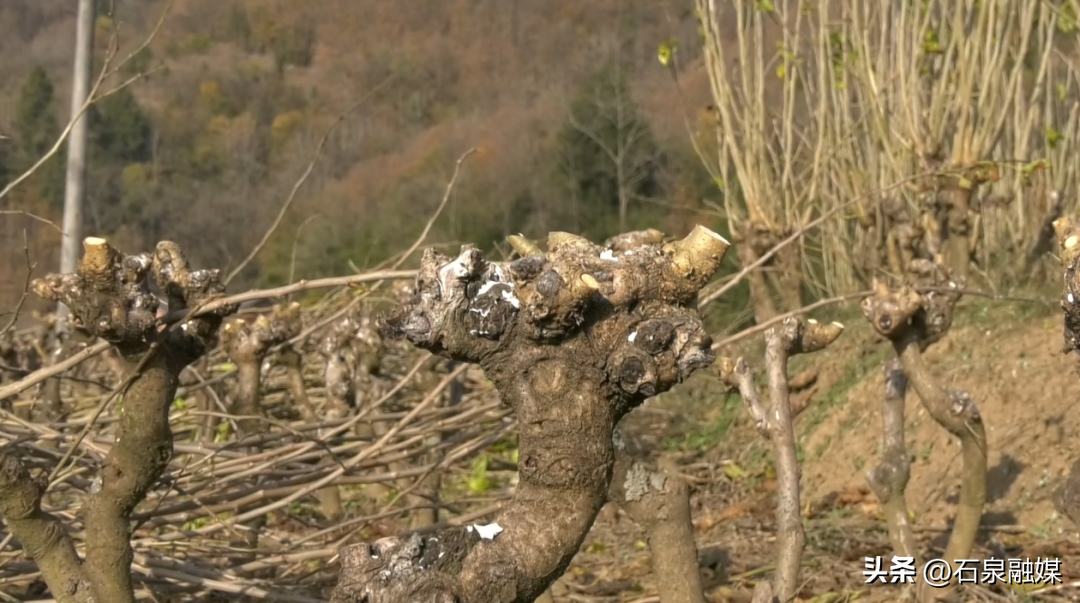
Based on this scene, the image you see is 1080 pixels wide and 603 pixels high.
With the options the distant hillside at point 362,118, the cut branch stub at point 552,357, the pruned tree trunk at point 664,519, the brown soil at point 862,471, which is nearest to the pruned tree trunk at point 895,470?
the brown soil at point 862,471

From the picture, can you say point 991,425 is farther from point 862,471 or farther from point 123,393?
point 123,393

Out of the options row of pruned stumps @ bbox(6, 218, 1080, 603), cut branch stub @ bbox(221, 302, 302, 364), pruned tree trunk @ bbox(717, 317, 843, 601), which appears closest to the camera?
row of pruned stumps @ bbox(6, 218, 1080, 603)

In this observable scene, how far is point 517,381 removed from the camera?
1.40 meters

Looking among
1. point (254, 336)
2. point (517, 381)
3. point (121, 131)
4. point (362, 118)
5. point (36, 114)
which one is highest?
point (517, 381)

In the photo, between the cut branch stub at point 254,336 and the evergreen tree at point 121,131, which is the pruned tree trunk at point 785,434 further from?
the evergreen tree at point 121,131

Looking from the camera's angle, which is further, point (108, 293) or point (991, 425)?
point (991, 425)

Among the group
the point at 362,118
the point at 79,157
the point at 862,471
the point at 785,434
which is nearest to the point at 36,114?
the point at 362,118

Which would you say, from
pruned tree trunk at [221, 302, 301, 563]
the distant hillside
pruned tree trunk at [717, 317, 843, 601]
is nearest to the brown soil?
pruned tree trunk at [717, 317, 843, 601]

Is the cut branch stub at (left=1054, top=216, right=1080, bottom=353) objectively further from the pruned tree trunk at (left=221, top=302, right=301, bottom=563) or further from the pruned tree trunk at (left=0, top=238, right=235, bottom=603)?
the pruned tree trunk at (left=221, top=302, right=301, bottom=563)

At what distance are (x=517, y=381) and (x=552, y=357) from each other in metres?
0.06

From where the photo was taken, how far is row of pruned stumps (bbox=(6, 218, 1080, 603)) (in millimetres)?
1324

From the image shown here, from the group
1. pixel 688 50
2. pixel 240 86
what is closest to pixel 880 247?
pixel 688 50

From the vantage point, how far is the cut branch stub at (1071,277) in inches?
56.9

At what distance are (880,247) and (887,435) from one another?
3.13 meters
